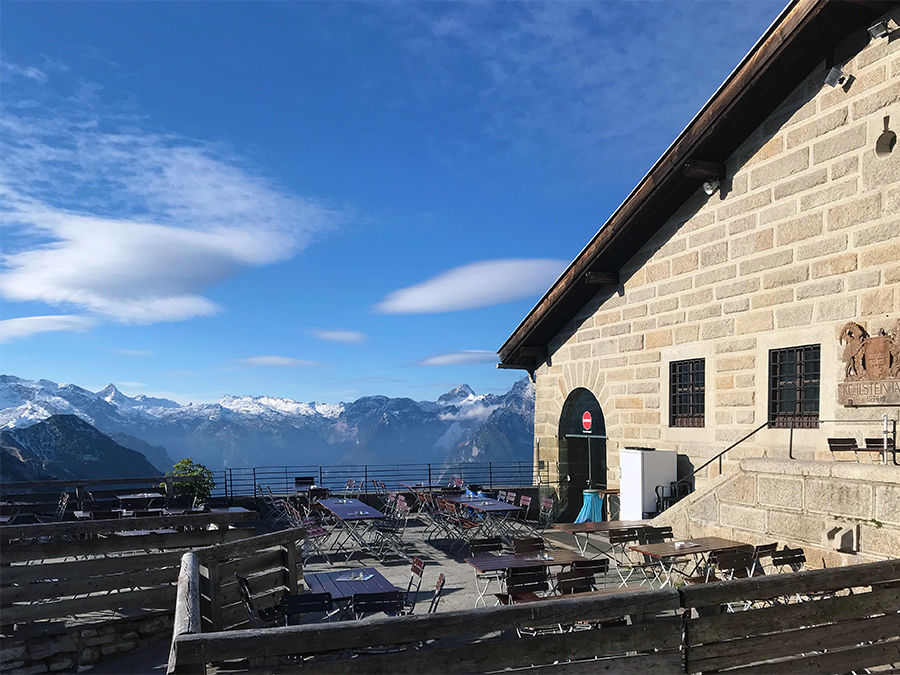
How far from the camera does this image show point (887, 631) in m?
5.15

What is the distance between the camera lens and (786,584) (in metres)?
4.81

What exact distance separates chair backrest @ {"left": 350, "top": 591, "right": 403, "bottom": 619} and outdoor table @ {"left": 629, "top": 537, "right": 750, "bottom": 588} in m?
2.85

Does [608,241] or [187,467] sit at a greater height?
[608,241]

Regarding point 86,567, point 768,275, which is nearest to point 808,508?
point 768,275

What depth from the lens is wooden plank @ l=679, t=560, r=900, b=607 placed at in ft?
14.8

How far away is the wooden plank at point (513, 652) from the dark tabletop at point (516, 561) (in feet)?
8.84

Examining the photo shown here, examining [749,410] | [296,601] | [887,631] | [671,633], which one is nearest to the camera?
[671,633]

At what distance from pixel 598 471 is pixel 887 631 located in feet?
35.0

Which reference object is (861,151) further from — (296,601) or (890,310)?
(296,601)

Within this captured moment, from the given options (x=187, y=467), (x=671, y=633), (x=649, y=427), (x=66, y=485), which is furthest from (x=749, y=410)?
(x=66, y=485)

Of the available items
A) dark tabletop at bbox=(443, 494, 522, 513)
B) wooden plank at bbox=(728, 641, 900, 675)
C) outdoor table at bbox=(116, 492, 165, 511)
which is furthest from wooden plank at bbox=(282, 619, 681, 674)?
outdoor table at bbox=(116, 492, 165, 511)

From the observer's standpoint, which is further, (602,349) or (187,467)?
(187,467)

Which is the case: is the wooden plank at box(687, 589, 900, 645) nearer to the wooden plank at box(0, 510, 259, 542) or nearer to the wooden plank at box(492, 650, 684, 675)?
the wooden plank at box(492, 650, 684, 675)

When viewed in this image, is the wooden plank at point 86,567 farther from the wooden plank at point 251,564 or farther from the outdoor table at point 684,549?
the outdoor table at point 684,549
